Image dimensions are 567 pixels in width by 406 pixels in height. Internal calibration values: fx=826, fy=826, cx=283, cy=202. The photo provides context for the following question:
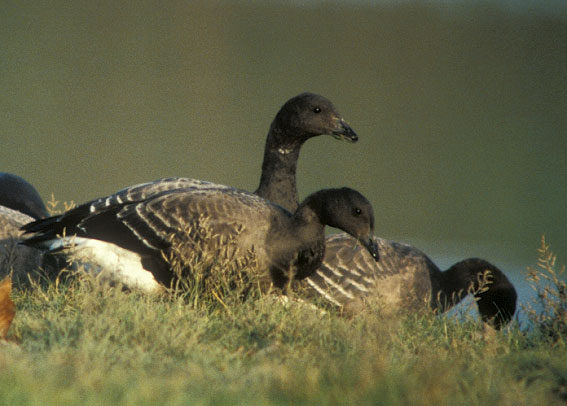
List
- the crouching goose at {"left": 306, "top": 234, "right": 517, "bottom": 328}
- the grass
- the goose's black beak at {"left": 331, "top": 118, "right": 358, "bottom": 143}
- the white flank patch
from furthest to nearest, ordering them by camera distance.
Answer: the goose's black beak at {"left": 331, "top": 118, "right": 358, "bottom": 143}
the crouching goose at {"left": 306, "top": 234, "right": 517, "bottom": 328}
the white flank patch
the grass

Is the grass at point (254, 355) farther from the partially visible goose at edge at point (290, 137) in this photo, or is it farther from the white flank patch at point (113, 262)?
the partially visible goose at edge at point (290, 137)

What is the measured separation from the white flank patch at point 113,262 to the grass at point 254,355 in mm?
276

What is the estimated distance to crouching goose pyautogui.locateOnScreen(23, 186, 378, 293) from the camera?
7055 millimetres

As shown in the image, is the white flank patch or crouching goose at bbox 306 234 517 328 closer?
the white flank patch

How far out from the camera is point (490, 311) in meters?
8.91

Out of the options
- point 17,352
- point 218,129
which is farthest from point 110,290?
point 218,129

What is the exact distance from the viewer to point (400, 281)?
27.6 feet

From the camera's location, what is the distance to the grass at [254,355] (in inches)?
172

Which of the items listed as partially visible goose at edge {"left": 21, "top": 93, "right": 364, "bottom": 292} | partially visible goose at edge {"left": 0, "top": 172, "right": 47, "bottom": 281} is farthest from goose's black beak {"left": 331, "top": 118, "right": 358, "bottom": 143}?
partially visible goose at edge {"left": 0, "top": 172, "right": 47, "bottom": 281}

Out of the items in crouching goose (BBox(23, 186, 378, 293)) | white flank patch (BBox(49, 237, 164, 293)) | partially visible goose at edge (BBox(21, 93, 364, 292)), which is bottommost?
white flank patch (BBox(49, 237, 164, 293))

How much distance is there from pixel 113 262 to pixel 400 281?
2.92 meters

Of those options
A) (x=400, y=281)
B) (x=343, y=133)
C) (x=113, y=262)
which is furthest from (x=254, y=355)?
(x=343, y=133)

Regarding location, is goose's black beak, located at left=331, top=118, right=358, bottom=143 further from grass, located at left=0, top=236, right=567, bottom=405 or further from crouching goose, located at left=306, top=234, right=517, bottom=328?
grass, located at left=0, top=236, right=567, bottom=405

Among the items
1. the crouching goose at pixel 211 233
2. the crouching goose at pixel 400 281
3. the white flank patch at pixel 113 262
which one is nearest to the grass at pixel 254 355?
the white flank patch at pixel 113 262
